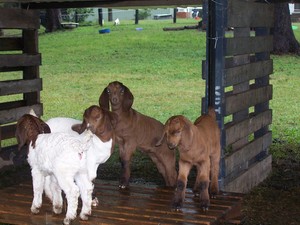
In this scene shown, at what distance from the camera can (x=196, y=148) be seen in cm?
561

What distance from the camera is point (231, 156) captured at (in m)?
7.05

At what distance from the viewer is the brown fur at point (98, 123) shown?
5469 millimetres

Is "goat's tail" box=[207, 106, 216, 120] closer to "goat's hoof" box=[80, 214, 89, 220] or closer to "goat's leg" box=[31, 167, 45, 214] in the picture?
"goat's hoof" box=[80, 214, 89, 220]

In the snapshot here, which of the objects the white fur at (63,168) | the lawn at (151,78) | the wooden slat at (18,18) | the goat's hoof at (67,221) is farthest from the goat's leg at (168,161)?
the wooden slat at (18,18)

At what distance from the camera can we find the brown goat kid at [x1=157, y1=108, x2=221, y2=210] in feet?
17.6

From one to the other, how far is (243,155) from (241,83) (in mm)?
832

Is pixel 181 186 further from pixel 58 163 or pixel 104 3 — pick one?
pixel 104 3

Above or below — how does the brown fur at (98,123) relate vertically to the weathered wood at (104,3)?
below

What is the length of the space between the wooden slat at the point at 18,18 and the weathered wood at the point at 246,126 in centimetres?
342

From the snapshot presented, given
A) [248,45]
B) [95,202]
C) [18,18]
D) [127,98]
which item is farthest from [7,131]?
[95,202]

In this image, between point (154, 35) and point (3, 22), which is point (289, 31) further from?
point (3, 22)

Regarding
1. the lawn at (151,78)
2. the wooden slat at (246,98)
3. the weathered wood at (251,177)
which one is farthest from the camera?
the lawn at (151,78)

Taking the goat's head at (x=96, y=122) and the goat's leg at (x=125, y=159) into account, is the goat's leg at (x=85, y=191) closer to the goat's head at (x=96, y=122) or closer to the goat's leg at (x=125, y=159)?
the goat's head at (x=96, y=122)

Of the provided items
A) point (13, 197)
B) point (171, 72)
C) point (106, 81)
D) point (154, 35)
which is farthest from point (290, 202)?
point (154, 35)
